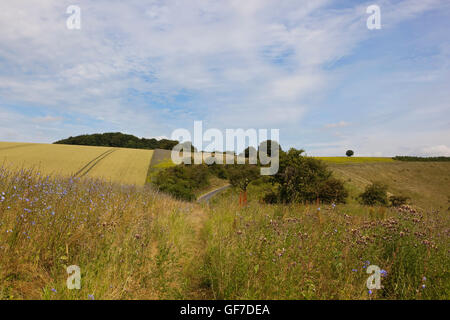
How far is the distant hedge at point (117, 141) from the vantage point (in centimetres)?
7917

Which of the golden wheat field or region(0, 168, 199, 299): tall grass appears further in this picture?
the golden wheat field

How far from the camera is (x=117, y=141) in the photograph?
8350 cm

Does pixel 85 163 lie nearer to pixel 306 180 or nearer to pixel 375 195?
pixel 306 180

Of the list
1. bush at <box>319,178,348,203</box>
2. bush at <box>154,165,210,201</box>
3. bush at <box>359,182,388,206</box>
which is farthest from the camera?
bush at <box>154,165,210,201</box>

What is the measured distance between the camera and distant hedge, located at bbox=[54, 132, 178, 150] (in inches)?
3117

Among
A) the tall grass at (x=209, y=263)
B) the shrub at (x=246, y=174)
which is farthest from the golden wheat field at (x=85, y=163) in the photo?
the tall grass at (x=209, y=263)

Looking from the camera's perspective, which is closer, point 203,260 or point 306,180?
point 203,260

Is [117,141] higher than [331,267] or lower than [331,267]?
higher

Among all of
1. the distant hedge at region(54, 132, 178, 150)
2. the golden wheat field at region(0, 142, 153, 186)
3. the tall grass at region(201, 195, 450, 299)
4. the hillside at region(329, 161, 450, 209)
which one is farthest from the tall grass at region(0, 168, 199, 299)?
the distant hedge at region(54, 132, 178, 150)

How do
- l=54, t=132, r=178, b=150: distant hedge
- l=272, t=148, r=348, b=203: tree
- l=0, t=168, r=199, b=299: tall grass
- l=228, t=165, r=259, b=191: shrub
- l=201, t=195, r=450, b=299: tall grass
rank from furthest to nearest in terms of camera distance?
l=54, t=132, r=178, b=150: distant hedge < l=228, t=165, r=259, b=191: shrub < l=272, t=148, r=348, b=203: tree < l=201, t=195, r=450, b=299: tall grass < l=0, t=168, r=199, b=299: tall grass

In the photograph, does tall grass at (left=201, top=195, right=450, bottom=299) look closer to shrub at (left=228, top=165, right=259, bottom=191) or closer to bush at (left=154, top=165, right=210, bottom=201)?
bush at (left=154, top=165, right=210, bottom=201)

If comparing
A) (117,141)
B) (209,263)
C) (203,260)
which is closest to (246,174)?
(203,260)

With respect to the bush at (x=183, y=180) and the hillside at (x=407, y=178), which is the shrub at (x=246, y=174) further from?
the hillside at (x=407, y=178)

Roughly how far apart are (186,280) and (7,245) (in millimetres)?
2543
